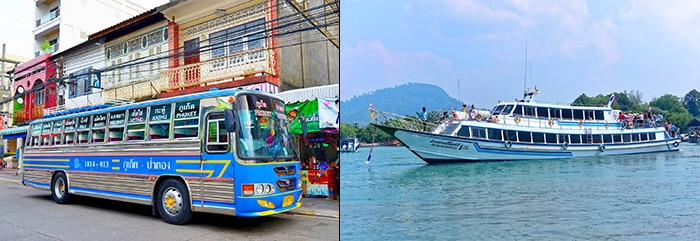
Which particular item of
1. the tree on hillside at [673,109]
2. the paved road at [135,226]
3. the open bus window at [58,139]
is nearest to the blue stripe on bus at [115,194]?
the paved road at [135,226]

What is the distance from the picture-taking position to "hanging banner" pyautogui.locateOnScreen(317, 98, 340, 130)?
7582 millimetres

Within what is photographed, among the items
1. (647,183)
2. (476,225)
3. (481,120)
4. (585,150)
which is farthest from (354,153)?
(647,183)

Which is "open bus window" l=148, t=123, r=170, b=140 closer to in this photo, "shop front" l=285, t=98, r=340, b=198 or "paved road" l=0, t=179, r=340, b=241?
"paved road" l=0, t=179, r=340, b=241

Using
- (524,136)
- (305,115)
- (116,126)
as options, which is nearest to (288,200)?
(305,115)

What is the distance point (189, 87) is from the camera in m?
9.81

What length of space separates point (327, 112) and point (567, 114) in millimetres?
4233

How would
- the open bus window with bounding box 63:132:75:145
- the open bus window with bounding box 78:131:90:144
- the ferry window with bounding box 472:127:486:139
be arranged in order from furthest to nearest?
the open bus window with bounding box 63:132:75:145 < the open bus window with bounding box 78:131:90:144 < the ferry window with bounding box 472:127:486:139

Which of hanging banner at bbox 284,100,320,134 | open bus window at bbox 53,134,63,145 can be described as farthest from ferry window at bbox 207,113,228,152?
open bus window at bbox 53,134,63,145

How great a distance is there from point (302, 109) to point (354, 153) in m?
3.90

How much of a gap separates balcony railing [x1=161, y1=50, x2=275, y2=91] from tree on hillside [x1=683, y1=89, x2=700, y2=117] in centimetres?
693

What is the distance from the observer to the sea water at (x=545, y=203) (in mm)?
3521

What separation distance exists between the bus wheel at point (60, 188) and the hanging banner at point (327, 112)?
468 cm

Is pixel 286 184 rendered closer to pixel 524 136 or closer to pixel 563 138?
pixel 524 136

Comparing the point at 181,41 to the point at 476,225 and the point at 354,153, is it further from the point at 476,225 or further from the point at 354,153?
the point at 476,225
